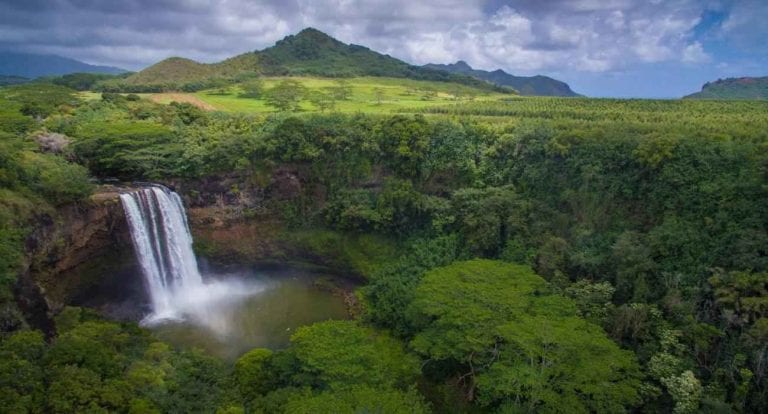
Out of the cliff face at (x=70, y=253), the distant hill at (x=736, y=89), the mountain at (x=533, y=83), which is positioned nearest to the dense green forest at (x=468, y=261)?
the cliff face at (x=70, y=253)

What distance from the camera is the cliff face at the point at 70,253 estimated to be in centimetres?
1933

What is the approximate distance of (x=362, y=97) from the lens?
52.5 m

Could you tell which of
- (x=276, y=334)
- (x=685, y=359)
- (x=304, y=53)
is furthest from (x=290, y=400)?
(x=304, y=53)

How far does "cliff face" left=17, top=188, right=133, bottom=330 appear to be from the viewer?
19328mm

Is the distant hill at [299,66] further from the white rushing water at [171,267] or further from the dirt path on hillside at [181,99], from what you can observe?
the white rushing water at [171,267]

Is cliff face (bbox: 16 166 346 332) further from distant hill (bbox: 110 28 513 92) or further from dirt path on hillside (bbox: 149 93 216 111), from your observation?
distant hill (bbox: 110 28 513 92)

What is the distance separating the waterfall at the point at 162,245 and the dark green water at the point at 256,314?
1928 mm

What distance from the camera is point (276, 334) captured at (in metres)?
22.7

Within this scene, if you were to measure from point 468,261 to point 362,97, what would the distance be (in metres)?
35.5

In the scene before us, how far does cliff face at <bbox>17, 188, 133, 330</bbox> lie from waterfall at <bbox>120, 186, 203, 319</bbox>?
1148 mm

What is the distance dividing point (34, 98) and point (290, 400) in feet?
113

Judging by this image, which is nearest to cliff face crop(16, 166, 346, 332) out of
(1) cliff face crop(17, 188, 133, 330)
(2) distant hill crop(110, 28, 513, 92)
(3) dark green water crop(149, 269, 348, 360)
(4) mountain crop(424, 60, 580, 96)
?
(1) cliff face crop(17, 188, 133, 330)

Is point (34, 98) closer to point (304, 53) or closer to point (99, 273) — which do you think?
point (99, 273)

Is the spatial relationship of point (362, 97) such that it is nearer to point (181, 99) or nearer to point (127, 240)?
point (181, 99)
